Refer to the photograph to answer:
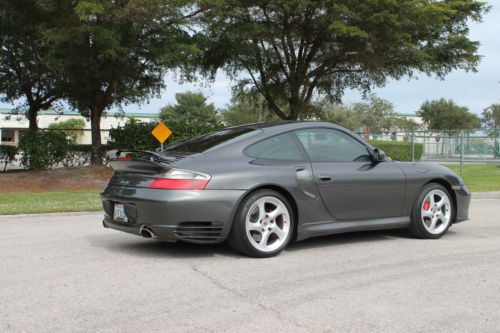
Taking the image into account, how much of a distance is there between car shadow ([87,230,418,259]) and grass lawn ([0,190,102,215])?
3.79m

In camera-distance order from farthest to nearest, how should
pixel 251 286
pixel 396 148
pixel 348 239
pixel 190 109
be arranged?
pixel 190 109 → pixel 396 148 → pixel 348 239 → pixel 251 286

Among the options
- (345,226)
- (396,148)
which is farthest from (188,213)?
(396,148)

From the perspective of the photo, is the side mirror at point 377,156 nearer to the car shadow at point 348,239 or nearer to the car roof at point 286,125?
the car roof at point 286,125

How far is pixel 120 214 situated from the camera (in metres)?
5.99

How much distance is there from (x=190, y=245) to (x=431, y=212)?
306 cm

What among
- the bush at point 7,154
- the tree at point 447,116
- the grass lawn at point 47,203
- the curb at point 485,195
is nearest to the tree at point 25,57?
the bush at point 7,154

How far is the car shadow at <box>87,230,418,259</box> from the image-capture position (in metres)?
6.11

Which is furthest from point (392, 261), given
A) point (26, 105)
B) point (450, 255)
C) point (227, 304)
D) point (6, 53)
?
point (26, 105)

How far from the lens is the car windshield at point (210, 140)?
6226mm

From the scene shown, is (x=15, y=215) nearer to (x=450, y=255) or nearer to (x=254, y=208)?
(x=254, y=208)

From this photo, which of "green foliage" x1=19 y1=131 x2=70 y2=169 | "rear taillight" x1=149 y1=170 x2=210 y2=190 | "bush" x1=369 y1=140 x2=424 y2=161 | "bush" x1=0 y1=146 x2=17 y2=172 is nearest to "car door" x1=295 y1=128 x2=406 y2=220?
"rear taillight" x1=149 y1=170 x2=210 y2=190

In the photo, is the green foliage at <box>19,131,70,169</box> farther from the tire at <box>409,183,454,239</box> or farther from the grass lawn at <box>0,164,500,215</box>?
the tire at <box>409,183,454,239</box>

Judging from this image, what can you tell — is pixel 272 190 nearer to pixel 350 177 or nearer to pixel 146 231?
pixel 350 177

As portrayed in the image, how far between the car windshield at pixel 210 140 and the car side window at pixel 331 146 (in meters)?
0.63
